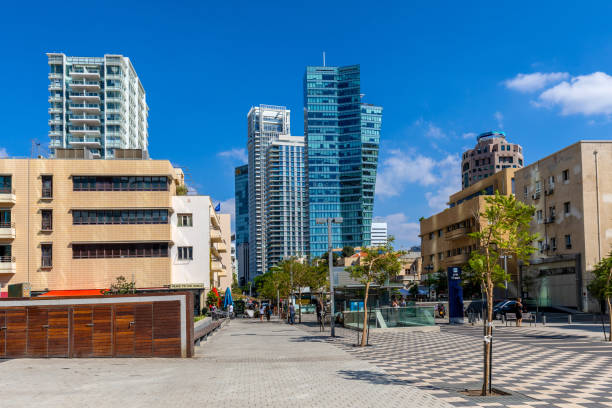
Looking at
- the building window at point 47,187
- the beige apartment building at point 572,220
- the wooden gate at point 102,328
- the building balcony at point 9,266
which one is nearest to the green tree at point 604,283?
the beige apartment building at point 572,220

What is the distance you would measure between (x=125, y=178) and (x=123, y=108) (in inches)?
2725

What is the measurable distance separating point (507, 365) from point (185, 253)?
3942 centimetres

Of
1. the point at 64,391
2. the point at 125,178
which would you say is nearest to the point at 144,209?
the point at 125,178

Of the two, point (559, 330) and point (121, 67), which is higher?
point (121, 67)

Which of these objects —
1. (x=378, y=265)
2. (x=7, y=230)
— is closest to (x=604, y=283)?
(x=378, y=265)

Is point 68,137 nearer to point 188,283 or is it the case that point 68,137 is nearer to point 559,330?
point 188,283

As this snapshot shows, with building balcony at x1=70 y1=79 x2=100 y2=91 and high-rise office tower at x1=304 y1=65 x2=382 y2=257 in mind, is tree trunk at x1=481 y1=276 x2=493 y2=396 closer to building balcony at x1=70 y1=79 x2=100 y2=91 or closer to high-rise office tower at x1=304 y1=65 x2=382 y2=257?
building balcony at x1=70 y1=79 x2=100 y2=91

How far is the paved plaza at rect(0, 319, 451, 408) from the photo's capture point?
11.9 metres

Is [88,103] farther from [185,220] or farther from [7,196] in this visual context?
[185,220]

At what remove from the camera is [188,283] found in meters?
52.5

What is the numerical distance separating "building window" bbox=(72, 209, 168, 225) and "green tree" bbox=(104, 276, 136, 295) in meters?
5.21

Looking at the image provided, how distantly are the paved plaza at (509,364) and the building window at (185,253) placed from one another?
86.7ft

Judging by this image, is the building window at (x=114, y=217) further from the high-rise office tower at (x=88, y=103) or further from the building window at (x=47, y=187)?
the high-rise office tower at (x=88, y=103)

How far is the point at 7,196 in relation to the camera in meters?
48.6
